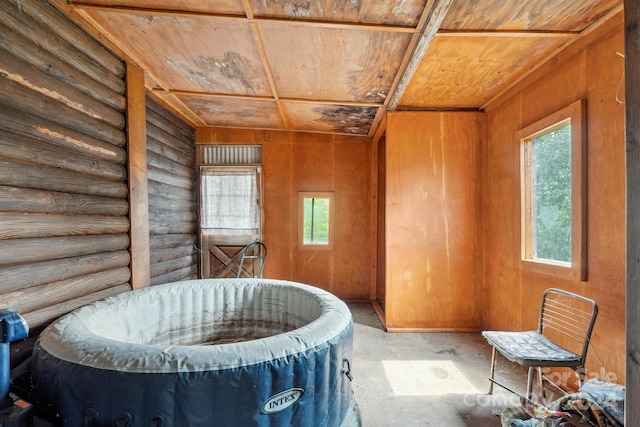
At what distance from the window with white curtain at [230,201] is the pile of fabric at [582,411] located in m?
3.49

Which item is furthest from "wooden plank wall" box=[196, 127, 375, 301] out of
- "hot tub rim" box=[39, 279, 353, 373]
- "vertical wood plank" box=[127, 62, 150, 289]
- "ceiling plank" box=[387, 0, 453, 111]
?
"hot tub rim" box=[39, 279, 353, 373]

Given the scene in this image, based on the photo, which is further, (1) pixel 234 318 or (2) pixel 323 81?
(2) pixel 323 81

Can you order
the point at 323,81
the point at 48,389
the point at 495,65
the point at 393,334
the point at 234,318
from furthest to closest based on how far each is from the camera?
the point at 393,334 < the point at 323,81 < the point at 234,318 < the point at 495,65 < the point at 48,389

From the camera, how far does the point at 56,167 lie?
5.42ft

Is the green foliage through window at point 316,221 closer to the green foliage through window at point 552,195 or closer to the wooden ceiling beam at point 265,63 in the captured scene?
the wooden ceiling beam at point 265,63

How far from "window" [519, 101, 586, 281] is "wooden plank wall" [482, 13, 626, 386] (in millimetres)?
49

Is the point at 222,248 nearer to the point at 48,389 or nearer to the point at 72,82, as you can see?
the point at 72,82

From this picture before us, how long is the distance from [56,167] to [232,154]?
262cm

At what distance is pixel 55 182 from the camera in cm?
163

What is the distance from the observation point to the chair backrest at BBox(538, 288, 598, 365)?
71.7 inches

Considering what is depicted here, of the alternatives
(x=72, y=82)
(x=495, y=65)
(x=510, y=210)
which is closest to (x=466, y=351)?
(x=510, y=210)

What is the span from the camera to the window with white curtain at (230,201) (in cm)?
413

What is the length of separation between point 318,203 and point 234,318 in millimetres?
2259

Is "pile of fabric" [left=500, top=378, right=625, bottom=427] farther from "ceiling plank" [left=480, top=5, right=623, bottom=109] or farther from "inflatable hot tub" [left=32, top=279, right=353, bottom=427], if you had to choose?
"ceiling plank" [left=480, top=5, right=623, bottom=109]
